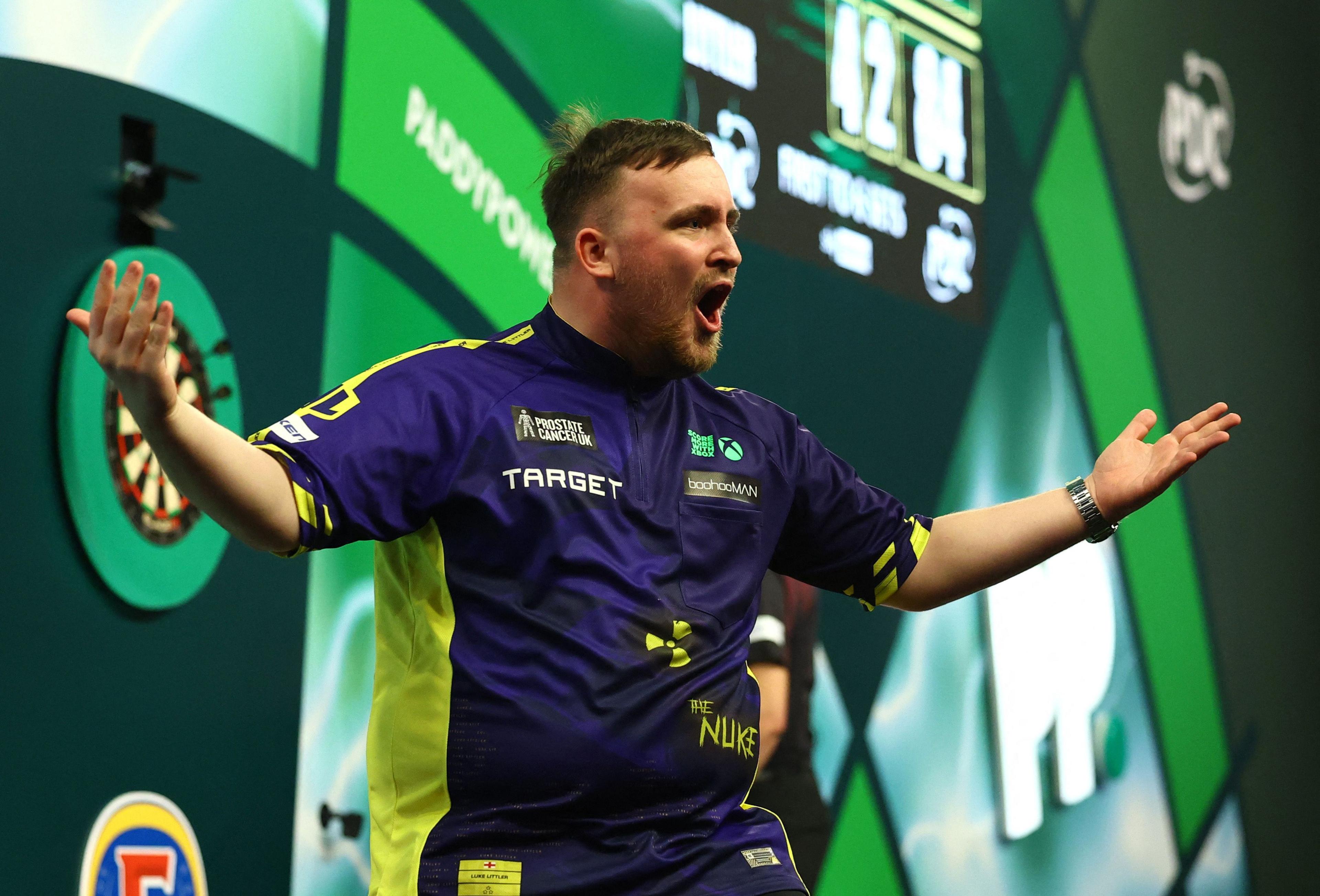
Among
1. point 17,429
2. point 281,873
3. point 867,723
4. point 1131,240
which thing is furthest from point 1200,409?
point 17,429

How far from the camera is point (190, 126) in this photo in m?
2.49

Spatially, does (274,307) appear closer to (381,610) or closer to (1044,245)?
(381,610)

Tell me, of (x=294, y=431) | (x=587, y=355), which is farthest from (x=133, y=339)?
(x=587, y=355)

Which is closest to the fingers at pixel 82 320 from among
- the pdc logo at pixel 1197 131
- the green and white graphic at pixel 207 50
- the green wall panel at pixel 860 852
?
the green and white graphic at pixel 207 50

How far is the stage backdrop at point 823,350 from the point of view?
7.55 ft

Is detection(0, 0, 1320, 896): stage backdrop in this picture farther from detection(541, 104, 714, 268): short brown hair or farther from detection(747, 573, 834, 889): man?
Answer: detection(541, 104, 714, 268): short brown hair

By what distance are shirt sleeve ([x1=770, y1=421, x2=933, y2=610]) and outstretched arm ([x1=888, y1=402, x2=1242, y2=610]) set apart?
29 millimetres

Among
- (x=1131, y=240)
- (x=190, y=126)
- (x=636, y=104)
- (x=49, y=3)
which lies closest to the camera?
(x=49, y=3)

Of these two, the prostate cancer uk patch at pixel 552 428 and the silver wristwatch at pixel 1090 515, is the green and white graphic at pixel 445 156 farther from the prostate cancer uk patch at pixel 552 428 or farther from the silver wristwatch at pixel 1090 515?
the silver wristwatch at pixel 1090 515

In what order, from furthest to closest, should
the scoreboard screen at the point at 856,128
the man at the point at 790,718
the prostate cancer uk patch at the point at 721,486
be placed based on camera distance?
the scoreboard screen at the point at 856,128 < the man at the point at 790,718 < the prostate cancer uk patch at the point at 721,486

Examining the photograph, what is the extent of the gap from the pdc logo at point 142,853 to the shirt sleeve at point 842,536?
1.07m

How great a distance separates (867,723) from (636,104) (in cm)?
172

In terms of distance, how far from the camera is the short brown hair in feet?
6.49

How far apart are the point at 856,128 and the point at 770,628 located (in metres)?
1.51
